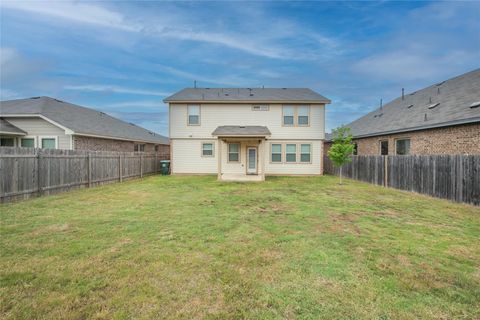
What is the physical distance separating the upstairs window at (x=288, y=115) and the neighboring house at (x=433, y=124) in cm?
525

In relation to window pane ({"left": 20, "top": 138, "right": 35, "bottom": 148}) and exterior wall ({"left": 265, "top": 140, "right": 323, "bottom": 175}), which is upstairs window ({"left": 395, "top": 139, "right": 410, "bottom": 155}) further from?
window pane ({"left": 20, "top": 138, "right": 35, "bottom": 148})

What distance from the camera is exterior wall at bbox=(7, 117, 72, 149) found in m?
14.3

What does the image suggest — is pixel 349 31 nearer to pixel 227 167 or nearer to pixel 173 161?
pixel 227 167

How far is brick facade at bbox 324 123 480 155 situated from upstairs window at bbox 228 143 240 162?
1012 centimetres

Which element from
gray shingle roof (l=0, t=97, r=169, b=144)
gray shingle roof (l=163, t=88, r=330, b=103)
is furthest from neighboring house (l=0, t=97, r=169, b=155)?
gray shingle roof (l=163, t=88, r=330, b=103)

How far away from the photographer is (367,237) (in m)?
4.95

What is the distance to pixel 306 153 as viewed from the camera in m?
18.3

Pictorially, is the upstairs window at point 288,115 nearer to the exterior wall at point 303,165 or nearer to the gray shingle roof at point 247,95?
the gray shingle roof at point 247,95

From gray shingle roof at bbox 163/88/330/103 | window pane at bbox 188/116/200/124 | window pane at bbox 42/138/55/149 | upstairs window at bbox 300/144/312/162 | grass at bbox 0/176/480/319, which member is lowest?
grass at bbox 0/176/480/319

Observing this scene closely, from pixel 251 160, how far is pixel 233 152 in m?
1.50

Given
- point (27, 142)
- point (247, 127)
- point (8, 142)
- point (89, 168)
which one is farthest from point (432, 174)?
point (8, 142)

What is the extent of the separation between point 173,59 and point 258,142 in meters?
14.4

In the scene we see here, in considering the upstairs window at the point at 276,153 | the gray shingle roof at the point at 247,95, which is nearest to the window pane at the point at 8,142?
the gray shingle roof at the point at 247,95

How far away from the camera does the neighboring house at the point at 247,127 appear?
18.1 meters
